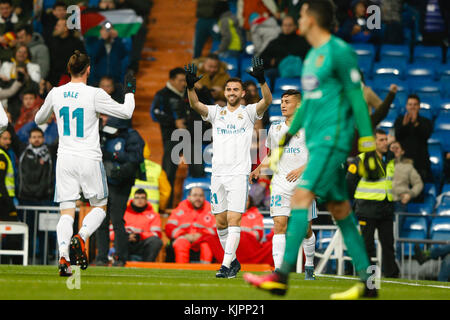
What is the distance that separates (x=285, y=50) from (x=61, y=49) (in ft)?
16.0

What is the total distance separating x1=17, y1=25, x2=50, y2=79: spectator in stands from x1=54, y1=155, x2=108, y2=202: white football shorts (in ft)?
30.4

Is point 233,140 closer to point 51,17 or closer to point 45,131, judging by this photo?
point 45,131

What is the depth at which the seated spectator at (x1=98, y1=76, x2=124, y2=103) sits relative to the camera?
1495 cm

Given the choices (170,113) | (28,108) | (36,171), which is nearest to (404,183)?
(170,113)

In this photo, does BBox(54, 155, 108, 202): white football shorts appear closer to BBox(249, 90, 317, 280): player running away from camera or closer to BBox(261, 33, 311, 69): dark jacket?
BBox(249, 90, 317, 280): player running away from camera

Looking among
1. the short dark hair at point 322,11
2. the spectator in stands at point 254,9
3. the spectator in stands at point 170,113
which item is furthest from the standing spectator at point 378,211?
the spectator in stands at point 254,9

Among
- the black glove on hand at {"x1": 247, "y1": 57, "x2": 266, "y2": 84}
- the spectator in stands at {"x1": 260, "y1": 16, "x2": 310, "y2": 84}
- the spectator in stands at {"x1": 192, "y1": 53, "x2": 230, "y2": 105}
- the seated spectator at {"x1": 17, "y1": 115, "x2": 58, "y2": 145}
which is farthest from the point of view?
the spectator in stands at {"x1": 260, "y1": 16, "x2": 310, "y2": 84}

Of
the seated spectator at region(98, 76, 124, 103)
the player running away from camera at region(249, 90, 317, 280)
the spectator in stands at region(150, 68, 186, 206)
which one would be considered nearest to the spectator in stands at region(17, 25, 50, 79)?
the spectator in stands at region(150, 68, 186, 206)

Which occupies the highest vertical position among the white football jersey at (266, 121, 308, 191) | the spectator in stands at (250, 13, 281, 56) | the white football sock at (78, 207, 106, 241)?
the spectator in stands at (250, 13, 281, 56)

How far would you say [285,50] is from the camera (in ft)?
60.5

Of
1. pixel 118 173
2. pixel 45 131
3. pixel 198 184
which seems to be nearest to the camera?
pixel 118 173

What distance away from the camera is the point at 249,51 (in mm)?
19688

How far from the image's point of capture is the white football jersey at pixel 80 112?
9.36 metres

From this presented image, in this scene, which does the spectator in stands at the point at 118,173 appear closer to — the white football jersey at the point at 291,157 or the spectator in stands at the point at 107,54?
the white football jersey at the point at 291,157
